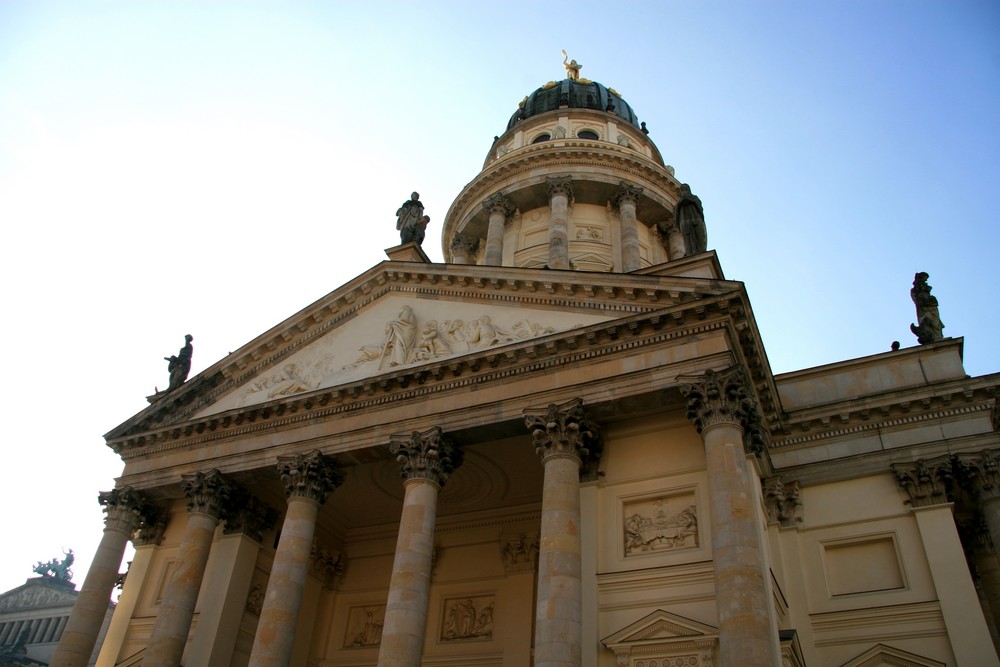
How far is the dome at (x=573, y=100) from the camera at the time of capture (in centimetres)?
3591

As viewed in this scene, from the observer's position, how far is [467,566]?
20.1 metres

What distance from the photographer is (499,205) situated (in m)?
30.8

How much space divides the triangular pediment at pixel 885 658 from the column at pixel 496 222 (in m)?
17.8

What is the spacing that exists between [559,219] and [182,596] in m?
17.8

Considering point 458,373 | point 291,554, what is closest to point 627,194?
point 458,373

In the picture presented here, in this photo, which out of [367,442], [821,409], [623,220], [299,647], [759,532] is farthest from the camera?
[623,220]

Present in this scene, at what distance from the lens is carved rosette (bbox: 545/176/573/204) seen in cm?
2958

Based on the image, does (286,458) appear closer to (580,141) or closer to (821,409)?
(821,409)

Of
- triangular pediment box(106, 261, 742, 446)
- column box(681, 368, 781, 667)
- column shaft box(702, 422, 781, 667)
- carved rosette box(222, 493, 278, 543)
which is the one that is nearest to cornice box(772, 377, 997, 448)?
column box(681, 368, 781, 667)

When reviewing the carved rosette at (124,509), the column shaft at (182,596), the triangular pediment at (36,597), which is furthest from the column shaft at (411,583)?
the triangular pediment at (36,597)

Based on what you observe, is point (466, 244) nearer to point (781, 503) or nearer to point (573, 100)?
point (573, 100)

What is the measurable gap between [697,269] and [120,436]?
49.2 feet

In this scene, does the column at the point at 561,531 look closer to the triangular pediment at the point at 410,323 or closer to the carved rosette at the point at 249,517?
the triangular pediment at the point at 410,323

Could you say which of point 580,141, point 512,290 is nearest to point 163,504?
point 512,290
